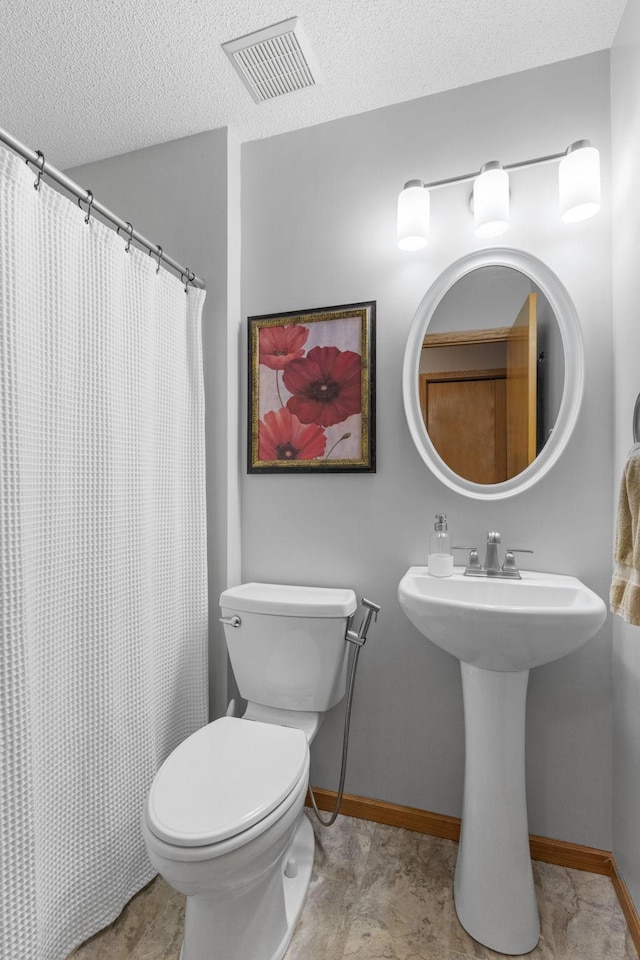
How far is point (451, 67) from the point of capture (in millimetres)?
1561

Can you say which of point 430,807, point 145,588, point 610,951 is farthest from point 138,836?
point 610,951

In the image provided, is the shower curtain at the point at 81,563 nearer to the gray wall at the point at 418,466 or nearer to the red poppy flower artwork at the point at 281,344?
the red poppy flower artwork at the point at 281,344

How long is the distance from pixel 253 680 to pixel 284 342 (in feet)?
3.84

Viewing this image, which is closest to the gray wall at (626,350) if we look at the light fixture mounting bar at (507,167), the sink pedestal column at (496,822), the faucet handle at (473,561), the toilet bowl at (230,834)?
the light fixture mounting bar at (507,167)

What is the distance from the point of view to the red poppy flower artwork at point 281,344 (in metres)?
1.79

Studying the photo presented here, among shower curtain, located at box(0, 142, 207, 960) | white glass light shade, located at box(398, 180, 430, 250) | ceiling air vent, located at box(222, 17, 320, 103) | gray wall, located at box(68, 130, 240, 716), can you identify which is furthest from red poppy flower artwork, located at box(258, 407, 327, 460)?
ceiling air vent, located at box(222, 17, 320, 103)

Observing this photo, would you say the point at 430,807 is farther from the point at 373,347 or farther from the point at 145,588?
the point at 373,347

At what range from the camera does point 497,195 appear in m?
1.46

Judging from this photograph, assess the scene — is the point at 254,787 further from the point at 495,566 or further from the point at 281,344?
the point at 281,344

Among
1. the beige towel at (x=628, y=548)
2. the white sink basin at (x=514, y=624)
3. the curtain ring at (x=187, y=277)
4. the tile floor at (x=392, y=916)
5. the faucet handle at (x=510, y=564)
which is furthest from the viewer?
the curtain ring at (x=187, y=277)

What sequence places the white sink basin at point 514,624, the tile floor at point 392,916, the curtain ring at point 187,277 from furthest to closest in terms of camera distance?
the curtain ring at point 187,277 → the tile floor at point 392,916 → the white sink basin at point 514,624

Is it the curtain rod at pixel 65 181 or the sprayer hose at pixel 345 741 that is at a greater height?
the curtain rod at pixel 65 181

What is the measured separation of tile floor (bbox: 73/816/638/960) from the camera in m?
1.21

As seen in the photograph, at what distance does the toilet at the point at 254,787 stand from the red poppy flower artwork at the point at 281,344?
82cm
